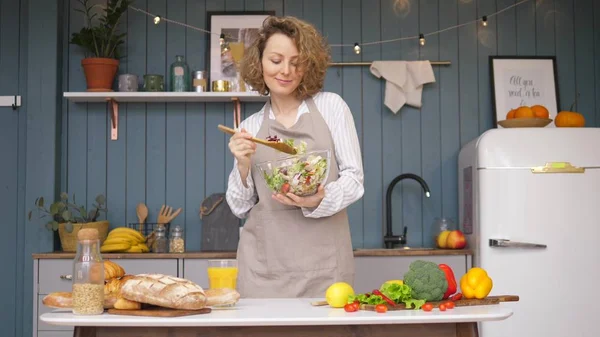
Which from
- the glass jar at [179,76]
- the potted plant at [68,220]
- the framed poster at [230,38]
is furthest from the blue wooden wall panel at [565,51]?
the potted plant at [68,220]

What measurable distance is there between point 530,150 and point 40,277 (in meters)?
2.50

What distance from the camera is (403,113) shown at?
4684 mm

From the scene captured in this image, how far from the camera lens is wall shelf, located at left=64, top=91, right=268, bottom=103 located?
4.37 meters

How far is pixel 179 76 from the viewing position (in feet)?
14.7

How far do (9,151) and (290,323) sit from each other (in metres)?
3.32

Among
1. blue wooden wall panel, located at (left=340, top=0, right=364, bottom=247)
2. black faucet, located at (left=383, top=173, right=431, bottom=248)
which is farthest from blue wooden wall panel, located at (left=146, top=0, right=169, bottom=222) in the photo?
black faucet, located at (left=383, top=173, right=431, bottom=248)

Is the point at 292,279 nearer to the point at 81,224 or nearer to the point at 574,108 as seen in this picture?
the point at 81,224

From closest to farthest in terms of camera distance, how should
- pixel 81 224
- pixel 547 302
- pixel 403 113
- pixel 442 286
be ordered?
pixel 442 286
pixel 547 302
pixel 81 224
pixel 403 113

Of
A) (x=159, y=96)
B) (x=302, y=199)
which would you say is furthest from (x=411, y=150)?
(x=302, y=199)

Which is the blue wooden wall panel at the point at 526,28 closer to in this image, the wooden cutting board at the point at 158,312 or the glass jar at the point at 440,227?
the glass jar at the point at 440,227

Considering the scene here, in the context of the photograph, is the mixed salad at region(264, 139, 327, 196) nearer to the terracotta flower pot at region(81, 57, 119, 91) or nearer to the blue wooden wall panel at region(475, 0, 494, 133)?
the terracotta flower pot at region(81, 57, 119, 91)

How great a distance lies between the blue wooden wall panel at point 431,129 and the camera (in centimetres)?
466

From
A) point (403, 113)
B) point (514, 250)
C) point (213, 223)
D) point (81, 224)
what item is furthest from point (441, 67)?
point (81, 224)

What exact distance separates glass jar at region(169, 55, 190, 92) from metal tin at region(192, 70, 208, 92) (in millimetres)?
52
